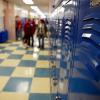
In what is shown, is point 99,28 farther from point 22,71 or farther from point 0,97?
point 22,71

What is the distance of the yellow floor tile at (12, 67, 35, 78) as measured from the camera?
4.94m

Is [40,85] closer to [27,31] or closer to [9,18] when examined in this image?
[27,31]

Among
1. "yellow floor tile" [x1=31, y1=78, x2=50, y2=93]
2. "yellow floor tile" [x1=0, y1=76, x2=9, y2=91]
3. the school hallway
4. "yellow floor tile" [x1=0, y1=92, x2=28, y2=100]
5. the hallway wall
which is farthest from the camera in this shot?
the hallway wall

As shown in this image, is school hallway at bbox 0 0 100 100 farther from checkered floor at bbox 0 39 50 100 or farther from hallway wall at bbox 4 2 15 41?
hallway wall at bbox 4 2 15 41

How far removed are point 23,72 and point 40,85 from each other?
1.11 m

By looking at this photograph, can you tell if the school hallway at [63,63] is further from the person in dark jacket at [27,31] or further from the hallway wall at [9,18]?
the hallway wall at [9,18]

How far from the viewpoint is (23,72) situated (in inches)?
205

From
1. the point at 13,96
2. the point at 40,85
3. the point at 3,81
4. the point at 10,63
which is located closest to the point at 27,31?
the point at 10,63

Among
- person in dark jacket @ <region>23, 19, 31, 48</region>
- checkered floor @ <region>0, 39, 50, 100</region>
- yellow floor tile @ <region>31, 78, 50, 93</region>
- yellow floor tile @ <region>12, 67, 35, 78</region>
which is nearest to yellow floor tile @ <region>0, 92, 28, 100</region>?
checkered floor @ <region>0, 39, 50, 100</region>

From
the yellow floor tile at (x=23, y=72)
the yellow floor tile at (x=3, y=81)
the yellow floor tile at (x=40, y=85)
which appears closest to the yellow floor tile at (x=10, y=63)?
the yellow floor tile at (x=23, y=72)

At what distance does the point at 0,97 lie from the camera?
11.6 feet

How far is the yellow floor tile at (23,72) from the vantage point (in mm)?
4938

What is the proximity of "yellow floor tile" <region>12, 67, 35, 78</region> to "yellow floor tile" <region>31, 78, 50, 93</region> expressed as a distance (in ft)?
1.42

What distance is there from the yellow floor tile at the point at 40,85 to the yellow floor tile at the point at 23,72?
433 mm
